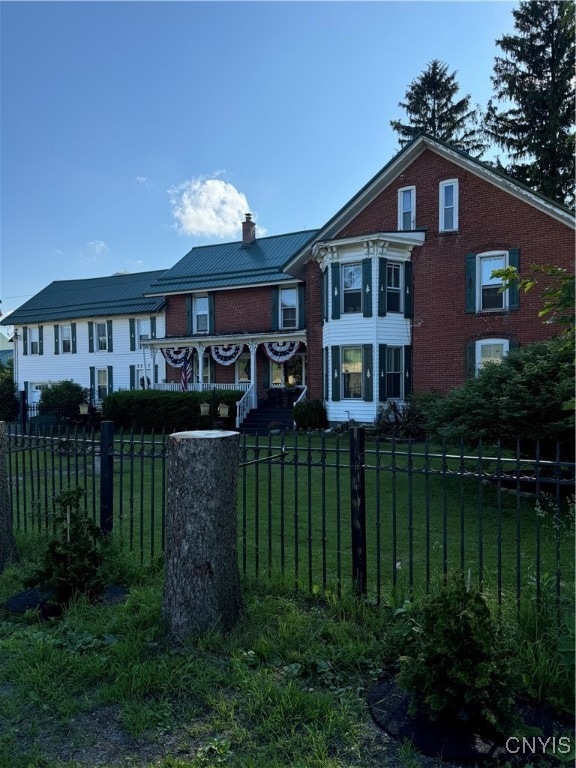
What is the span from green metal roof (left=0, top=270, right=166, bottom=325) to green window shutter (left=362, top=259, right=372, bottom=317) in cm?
1279

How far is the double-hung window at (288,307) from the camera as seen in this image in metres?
24.5

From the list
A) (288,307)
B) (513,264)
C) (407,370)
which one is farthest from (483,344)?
(288,307)

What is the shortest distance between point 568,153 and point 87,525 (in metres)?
30.2

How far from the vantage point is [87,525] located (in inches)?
214

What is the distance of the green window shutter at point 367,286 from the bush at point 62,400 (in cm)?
1427

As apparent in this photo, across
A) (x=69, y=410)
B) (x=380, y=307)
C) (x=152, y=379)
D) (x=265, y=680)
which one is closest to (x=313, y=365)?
(x=380, y=307)

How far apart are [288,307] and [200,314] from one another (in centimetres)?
500

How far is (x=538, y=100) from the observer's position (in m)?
29.1

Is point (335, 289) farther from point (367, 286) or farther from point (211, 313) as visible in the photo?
point (211, 313)

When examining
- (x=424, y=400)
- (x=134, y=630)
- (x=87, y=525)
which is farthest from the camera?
(x=424, y=400)

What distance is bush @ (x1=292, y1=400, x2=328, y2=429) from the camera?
20484 millimetres

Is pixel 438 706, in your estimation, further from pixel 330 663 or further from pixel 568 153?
pixel 568 153

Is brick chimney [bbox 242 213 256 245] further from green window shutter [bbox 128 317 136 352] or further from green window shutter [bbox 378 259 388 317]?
green window shutter [bbox 378 259 388 317]

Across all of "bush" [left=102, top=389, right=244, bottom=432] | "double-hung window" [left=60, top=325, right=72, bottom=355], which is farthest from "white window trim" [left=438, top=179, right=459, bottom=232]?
"double-hung window" [left=60, top=325, right=72, bottom=355]
